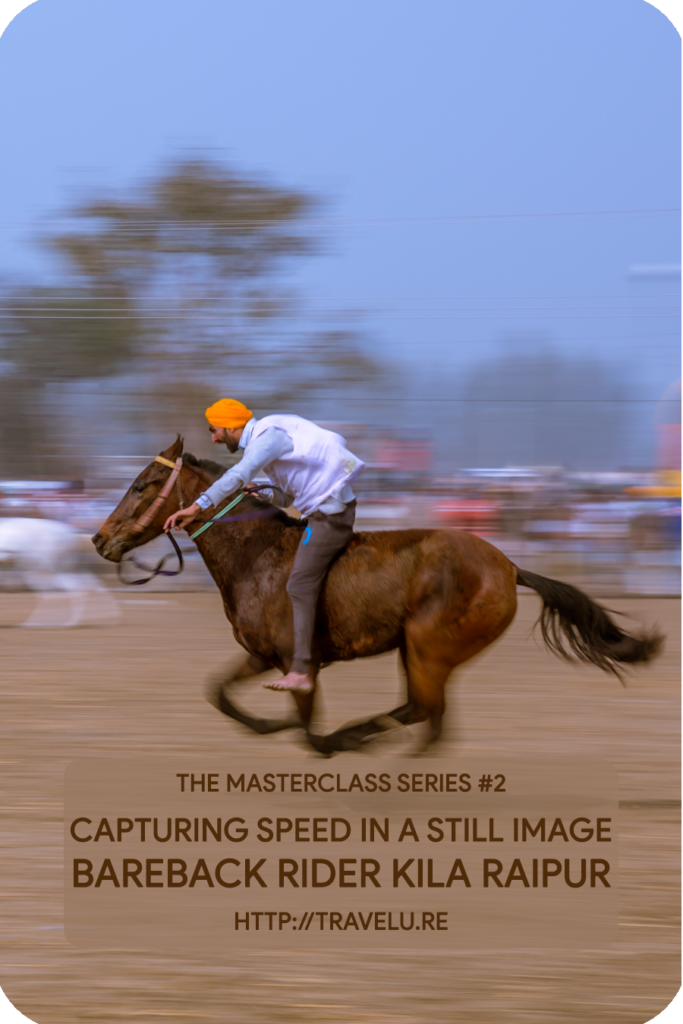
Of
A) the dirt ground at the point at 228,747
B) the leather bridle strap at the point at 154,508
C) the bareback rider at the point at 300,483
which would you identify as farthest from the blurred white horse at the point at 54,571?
the bareback rider at the point at 300,483

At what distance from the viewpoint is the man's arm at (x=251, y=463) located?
153 inches

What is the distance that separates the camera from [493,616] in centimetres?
442

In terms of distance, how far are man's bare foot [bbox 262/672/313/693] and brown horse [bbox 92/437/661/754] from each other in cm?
10

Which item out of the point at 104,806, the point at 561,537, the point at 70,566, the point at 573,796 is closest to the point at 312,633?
the point at 104,806

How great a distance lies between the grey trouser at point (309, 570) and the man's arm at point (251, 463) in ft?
1.21

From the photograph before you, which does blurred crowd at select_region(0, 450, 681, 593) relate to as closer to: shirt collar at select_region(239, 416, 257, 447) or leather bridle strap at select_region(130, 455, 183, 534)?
leather bridle strap at select_region(130, 455, 183, 534)

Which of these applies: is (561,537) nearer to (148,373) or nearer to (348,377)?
(348,377)

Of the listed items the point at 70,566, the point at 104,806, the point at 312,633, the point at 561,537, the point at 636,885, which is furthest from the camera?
the point at 561,537

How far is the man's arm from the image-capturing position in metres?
3.88

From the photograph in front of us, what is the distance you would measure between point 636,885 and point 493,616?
1105mm

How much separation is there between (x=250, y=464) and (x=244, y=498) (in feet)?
1.56

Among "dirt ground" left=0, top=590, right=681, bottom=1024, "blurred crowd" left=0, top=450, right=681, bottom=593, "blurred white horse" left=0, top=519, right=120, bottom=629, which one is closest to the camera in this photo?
"dirt ground" left=0, top=590, right=681, bottom=1024

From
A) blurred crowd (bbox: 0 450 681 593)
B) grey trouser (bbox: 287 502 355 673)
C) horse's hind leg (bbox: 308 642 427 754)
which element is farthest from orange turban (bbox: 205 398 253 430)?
blurred crowd (bbox: 0 450 681 593)

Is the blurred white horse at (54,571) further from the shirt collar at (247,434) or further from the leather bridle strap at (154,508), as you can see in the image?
the shirt collar at (247,434)
